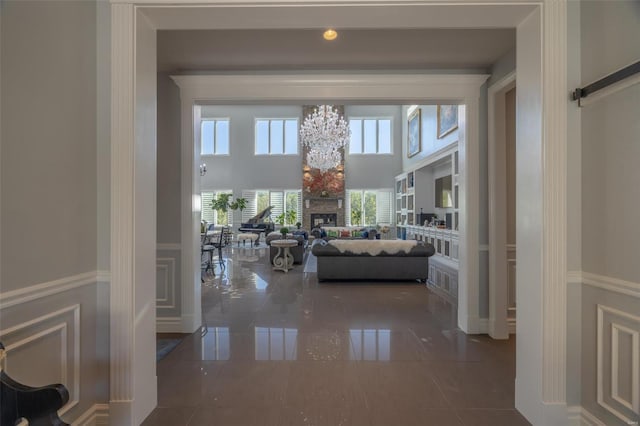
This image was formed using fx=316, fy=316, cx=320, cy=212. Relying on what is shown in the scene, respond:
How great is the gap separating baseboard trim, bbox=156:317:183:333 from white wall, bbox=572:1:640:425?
3380mm

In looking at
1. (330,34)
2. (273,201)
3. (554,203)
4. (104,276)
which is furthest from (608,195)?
(273,201)

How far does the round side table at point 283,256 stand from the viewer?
6644 mm

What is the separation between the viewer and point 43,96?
147 cm

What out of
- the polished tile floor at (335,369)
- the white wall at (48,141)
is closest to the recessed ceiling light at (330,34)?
the white wall at (48,141)

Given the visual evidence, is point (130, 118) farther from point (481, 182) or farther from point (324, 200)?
point (324, 200)

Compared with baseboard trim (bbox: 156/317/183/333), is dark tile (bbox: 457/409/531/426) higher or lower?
lower

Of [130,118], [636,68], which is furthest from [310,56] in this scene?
[636,68]

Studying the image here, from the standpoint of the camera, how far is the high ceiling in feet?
8.78

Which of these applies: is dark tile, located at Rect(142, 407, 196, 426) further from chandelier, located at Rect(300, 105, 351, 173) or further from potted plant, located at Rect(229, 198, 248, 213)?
potted plant, located at Rect(229, 198, 248, 213)

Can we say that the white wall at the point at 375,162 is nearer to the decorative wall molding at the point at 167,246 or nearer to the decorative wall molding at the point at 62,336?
the decorative wall molding at the point at 167,246

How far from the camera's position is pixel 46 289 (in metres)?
1.48

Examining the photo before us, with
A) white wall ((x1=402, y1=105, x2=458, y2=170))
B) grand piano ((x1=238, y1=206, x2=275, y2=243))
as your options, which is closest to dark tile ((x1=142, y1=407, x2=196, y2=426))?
white wall ((x1=402, y1=105, x2=458, y2=170))

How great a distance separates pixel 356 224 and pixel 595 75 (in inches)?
417

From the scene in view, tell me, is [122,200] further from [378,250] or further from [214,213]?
[214,213]
